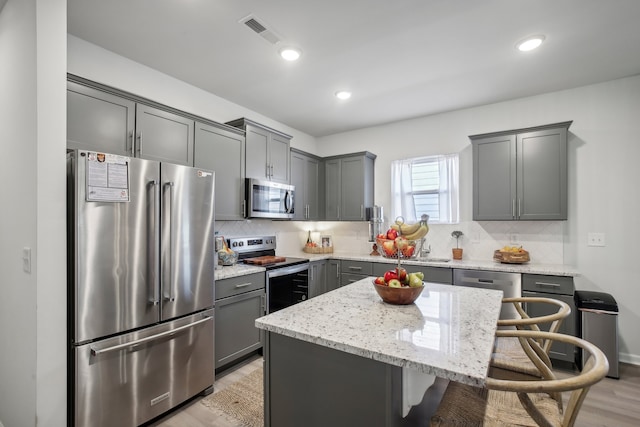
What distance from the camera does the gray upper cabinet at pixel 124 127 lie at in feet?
6.61

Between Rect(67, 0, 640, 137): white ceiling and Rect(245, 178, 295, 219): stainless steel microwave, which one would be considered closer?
Rect(67, 0, 640, 137): white ceiling

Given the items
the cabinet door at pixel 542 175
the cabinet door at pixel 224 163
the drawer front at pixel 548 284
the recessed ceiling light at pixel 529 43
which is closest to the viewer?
the recessed ceiling light at pixel 529 43

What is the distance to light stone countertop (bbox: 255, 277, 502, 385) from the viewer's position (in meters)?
1.00

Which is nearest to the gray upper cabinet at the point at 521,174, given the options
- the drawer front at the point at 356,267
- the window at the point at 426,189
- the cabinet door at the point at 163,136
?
the window at the point at 426,189

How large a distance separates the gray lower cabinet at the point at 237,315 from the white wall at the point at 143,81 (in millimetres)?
1804

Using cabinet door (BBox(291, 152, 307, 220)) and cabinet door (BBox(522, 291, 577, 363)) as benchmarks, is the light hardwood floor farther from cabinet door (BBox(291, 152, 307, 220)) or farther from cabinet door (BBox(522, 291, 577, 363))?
cabinet door (BBox(291, 152, 307, 220))

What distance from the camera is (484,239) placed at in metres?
3.63

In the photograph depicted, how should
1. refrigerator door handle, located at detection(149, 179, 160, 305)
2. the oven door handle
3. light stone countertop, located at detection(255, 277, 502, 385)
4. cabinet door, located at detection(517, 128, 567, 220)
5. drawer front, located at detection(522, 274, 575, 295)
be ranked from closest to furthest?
light stone countertop, located at detection(255, 277, 502, 385)
refrigerator door handle, located at detection(149, 179, 160, 305)
drawer front, located at detection(522, 274, 575, 295)
cabinet door, located at detection(517, 128, 567, 220)
the oven door handle

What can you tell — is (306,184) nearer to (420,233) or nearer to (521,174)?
(521,174)

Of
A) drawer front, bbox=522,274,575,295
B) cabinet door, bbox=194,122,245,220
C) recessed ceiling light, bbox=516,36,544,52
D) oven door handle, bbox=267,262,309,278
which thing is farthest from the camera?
oven door handle, bbox=267,262,309,278

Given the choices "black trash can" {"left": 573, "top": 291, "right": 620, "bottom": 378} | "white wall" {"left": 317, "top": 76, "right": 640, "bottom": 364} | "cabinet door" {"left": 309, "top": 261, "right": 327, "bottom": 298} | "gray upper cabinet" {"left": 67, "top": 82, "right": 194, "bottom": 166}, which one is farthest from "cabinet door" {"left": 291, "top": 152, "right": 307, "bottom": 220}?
"black trash can" {"left": 573, "top": 291, "right": 620, "bottom": 378}

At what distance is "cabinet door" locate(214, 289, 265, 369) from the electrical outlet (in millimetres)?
3341

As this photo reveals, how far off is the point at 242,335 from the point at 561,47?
3.59 metres

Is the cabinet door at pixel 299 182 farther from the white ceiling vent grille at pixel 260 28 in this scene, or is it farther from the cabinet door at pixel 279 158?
the white ceiling vent grille at pixel 260 28
